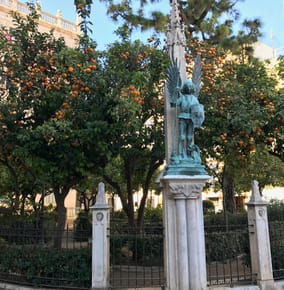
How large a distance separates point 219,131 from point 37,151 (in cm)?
464

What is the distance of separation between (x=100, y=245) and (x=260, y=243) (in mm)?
3155

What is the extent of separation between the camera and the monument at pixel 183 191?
5547mm

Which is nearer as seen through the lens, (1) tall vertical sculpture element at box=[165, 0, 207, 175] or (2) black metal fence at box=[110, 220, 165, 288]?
(1) tall vertical sculpture element at box=[165, 0, 207, 175]

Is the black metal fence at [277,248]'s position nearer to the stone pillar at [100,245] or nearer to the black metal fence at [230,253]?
the black metal fence at [230,253]

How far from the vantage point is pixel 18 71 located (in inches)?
313

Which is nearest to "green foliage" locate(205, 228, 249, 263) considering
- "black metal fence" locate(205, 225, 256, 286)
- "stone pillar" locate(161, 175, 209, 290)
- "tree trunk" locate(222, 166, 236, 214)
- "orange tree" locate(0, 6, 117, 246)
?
"black metal fence" locate(205, 225, 256, 286)

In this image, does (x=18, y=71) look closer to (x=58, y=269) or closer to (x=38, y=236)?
(x=38, y=236)

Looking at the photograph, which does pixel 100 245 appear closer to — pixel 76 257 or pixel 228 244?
pixel 76 257

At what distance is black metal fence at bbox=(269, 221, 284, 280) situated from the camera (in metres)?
6.81

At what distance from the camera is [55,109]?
7742mm

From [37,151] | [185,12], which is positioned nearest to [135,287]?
[37,151]

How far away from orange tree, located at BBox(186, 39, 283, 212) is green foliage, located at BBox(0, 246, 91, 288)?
4.42 meters

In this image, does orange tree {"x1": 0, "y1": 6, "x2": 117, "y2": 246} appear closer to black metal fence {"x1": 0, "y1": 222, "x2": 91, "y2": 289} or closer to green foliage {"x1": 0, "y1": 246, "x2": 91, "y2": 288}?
black metal fence {"x1": 0, "y1": 222, "x2": 91, "y2": 289}

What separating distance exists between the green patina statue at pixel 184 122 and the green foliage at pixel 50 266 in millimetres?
2679
